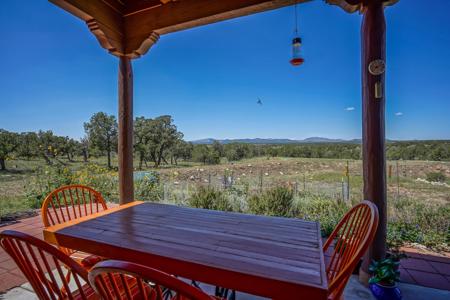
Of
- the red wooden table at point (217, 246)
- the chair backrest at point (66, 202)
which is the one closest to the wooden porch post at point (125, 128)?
the chair backrest at point (66, 202)

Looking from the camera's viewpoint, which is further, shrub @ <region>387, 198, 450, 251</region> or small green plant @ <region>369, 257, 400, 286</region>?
shrub @ <region>387, 198, 450, 251</region>

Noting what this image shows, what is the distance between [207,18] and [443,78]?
3661mm

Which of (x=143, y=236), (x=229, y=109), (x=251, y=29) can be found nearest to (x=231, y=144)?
(x=229, y=109)

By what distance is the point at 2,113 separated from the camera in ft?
13.8

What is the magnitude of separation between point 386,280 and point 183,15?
2.83 m

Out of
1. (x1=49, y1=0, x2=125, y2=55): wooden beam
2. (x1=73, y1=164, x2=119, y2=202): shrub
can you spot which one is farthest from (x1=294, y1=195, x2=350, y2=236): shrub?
(x1=73, y1=164, x2=119, y2=202): shrub

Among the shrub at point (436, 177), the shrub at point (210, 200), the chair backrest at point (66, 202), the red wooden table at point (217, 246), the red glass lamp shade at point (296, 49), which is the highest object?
the red glass lamp shade at point (296, 49)

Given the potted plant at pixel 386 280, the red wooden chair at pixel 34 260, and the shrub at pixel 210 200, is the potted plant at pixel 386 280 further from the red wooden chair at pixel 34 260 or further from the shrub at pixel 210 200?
the shrub at pixel 210 200

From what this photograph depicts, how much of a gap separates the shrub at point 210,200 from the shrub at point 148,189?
3.49 feet

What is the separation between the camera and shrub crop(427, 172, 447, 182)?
4202 millimetres

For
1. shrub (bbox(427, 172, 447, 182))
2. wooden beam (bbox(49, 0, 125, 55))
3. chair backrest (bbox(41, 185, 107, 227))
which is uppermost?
wooden beam (bbox(49, 0, 125, 55))

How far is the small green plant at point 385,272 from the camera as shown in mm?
1664

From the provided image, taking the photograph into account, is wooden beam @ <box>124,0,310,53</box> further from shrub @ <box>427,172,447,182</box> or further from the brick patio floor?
shrub @ <box>427,172,447,182</box>

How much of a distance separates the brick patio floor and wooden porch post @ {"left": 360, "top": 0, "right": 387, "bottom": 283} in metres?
0.48
